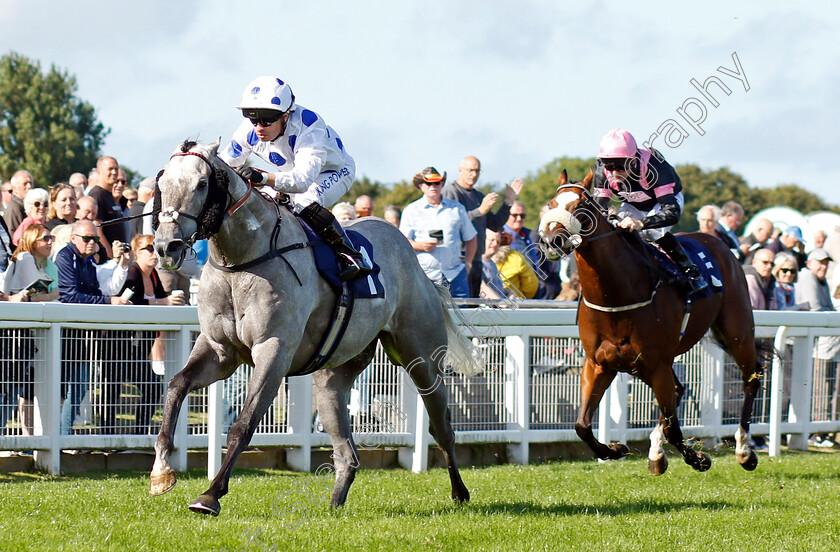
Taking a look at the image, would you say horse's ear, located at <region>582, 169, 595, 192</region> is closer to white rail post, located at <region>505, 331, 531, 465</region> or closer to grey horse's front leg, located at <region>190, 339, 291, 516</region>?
white rail post, located at <region>505, 331, 531, 465</region>

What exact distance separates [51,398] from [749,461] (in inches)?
189

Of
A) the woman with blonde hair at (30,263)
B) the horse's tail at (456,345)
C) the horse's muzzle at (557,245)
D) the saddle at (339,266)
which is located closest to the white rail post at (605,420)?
the horse's tail at (456,345)

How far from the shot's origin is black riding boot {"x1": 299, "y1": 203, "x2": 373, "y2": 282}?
5836mm

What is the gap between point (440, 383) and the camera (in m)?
6.66

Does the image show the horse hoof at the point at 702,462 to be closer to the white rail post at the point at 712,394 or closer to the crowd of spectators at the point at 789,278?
the white rail post at the point at 712,394

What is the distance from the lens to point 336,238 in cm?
586

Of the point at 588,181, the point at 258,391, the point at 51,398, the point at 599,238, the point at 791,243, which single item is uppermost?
the point at 588,181

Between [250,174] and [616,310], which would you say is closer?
[250,174]

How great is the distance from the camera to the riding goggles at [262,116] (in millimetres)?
5691

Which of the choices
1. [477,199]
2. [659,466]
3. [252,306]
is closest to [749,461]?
[659,466]

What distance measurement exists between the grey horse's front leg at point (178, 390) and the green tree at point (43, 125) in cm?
4292

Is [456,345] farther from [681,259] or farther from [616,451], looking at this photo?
[681,259]

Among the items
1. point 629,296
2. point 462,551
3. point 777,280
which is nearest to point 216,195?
point 462,551

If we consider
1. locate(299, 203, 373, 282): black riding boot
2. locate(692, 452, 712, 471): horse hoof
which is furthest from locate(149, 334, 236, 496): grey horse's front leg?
locate(692, 452, 712, 471): horse hoof
